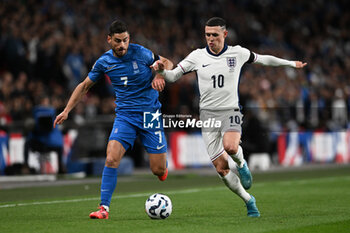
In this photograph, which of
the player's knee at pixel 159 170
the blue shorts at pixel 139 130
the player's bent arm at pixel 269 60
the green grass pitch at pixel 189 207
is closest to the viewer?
the green grass pitch at pixel 189 207

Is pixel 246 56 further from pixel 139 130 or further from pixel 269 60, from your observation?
pixel 139 130

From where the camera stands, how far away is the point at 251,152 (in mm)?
21031

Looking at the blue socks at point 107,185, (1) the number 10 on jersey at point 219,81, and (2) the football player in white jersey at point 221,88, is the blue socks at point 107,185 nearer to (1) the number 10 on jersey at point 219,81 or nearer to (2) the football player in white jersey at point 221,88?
(2) the football player in white jersey at point 221,88

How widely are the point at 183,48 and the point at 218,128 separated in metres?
15.1

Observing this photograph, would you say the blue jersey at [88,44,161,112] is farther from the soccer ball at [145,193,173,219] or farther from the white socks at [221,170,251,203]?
the white socks at [221,170,251,203]

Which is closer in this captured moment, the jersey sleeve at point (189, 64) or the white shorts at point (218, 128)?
the white shorts at point (218, 128)

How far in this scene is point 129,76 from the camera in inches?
367

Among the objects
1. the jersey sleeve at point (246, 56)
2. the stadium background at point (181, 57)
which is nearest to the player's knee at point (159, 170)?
the jersey sleeve at point (246, 56)

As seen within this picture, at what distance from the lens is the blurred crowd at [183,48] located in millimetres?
18234

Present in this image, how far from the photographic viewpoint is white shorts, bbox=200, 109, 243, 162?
358 inches

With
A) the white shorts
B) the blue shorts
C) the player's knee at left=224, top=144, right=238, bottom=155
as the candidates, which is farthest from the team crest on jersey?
the blue shorts

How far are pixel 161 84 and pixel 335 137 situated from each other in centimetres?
1725

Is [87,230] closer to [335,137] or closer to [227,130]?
[227,130]

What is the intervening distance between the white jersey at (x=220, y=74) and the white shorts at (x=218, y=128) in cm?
8
